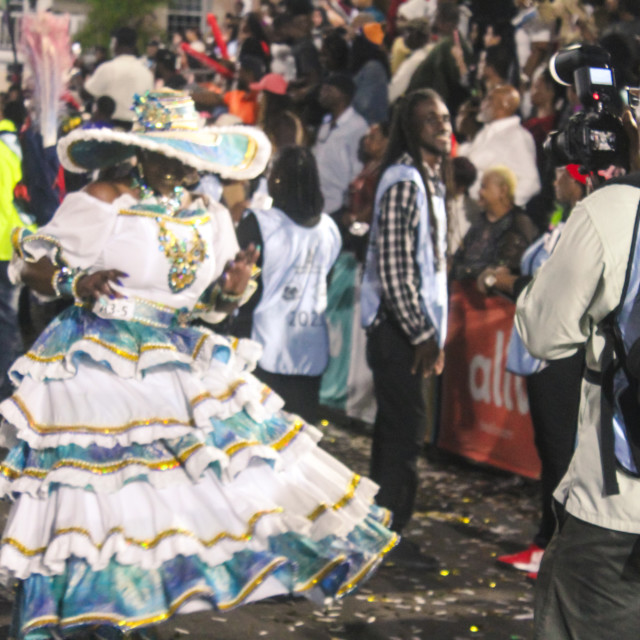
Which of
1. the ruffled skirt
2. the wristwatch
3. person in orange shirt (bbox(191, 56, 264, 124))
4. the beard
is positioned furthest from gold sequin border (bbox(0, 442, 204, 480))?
person in orange shirt (bbox(191, 56, 264, 124))

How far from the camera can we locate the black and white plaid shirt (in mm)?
5316

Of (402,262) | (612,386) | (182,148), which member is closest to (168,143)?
(182,148)

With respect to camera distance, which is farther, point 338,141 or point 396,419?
point 338,141

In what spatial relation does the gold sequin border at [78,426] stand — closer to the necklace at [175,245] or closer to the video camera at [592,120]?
the necklace at [175,245]

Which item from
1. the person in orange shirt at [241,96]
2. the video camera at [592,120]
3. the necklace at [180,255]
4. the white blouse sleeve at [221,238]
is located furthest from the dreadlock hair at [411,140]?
the person in orange shirt at [241,96]

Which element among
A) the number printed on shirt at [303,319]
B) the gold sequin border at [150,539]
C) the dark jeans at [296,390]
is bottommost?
the gold sequin border at [150,539]

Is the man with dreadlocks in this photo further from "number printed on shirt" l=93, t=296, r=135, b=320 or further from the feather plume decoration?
the feather plume decoration

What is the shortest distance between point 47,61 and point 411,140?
10.1 ft

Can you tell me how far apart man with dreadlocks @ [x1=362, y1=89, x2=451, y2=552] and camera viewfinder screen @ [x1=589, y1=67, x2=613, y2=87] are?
2.50 metres

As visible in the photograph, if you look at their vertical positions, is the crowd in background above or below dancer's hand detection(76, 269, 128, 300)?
above

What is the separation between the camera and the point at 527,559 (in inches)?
219

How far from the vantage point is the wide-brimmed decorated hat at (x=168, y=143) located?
174 inches

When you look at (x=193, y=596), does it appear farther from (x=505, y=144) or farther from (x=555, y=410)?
(x=505, y=144)

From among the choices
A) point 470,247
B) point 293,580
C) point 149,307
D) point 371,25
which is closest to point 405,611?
point 293,580
